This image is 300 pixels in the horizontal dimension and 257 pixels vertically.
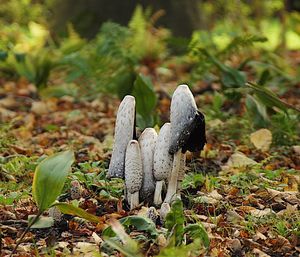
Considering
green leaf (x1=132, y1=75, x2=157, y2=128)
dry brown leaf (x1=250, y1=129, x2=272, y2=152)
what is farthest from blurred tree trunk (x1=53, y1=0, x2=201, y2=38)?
dry brown leaf (x1=250, y1=129, x2=272, y2=152)

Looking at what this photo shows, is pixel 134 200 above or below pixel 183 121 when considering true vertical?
below

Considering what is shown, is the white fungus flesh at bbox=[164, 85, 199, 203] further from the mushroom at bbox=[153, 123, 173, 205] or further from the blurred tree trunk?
the blurred tree trunk

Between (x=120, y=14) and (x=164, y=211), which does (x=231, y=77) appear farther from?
(x=120, y=14)

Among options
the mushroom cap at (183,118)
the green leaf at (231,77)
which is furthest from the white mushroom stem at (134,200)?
the green leaf at (231,77)

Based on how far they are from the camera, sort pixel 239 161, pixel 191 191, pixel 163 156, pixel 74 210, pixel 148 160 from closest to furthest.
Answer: pixel 74 210, pixel 163 156, pixel 148 160, pixel 191 191, pixel 239 161

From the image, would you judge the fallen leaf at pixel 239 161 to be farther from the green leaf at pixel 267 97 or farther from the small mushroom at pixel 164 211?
the small mushroom at pixel 164 211

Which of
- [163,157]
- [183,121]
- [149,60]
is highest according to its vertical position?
[183,121]

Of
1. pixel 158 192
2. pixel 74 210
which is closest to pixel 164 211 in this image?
pixel 158 192
